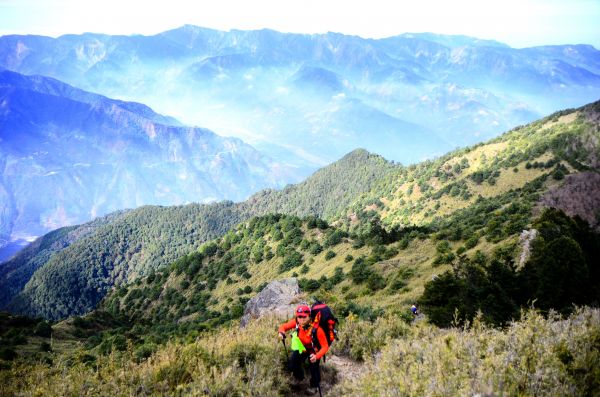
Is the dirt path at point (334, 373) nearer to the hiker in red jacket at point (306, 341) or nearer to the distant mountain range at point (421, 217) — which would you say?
the hiker in red jacket at point (306, 341)

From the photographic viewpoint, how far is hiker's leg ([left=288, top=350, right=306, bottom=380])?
10.5 m

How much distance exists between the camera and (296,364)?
1065 cm

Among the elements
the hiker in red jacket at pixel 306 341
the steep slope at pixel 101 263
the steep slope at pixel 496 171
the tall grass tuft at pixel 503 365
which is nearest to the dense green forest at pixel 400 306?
the tall grass tuft at pixel 503 365

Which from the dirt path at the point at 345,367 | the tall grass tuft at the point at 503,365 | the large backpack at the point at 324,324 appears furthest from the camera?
the dirt path at the point at 345,367

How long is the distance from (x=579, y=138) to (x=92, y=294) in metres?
177

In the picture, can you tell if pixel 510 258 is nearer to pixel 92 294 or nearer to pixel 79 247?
pixel 92 294

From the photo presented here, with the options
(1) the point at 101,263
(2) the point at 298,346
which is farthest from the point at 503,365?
(1) the point at 101,263

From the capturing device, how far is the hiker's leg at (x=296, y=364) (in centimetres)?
1052

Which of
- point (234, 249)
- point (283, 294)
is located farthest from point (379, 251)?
point (234, 249)

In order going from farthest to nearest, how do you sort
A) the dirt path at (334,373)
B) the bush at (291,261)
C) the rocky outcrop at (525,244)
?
the bush at (291,261) < the rocky outcrop at (525,244) < the dirt path at (334,373)

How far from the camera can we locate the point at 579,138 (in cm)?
9050

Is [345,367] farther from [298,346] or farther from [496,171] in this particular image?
[496,171]

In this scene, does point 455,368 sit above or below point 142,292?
above

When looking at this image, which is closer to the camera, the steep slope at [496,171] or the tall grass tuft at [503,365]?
the tall grass tuft at [503,365]
